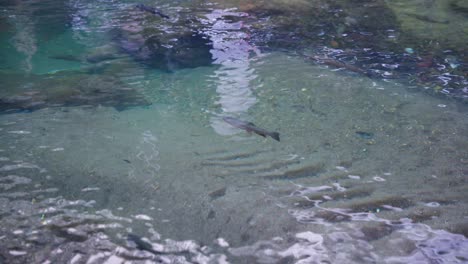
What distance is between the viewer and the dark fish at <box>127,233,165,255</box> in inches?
110

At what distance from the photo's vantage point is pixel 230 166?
13.1 feet

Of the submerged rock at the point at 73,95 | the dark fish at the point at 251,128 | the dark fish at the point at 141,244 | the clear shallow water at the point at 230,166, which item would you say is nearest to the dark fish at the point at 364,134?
the clear shallow water at the point at 230,166

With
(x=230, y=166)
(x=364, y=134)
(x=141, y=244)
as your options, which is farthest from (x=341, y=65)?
(x=141, y=244)

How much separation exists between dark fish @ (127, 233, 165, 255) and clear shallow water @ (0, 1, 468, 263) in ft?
0.16

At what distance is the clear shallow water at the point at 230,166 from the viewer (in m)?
2.84

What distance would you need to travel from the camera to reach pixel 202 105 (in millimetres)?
5527

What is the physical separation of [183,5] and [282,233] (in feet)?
33.3

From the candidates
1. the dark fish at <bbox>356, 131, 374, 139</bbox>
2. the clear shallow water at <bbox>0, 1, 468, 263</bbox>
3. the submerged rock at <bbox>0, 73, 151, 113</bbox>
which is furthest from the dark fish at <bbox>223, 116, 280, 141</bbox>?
the submerged rock at <bbox>0, 73, 151, 113</bbox>

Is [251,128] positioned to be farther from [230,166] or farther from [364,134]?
[364,134]

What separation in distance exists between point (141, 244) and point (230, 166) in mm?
1509

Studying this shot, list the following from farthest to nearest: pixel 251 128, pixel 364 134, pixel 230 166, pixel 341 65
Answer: pixel 341 65, pixel 364 134, pixel 251 128, pixel 230 166

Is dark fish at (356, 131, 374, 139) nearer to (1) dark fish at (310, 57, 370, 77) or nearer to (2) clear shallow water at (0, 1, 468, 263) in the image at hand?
(2) clear shallow water at (0, 1, 468, 263)

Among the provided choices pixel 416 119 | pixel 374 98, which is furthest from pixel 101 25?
pixel 416 119

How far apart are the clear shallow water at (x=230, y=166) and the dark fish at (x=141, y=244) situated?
0.05 metres
